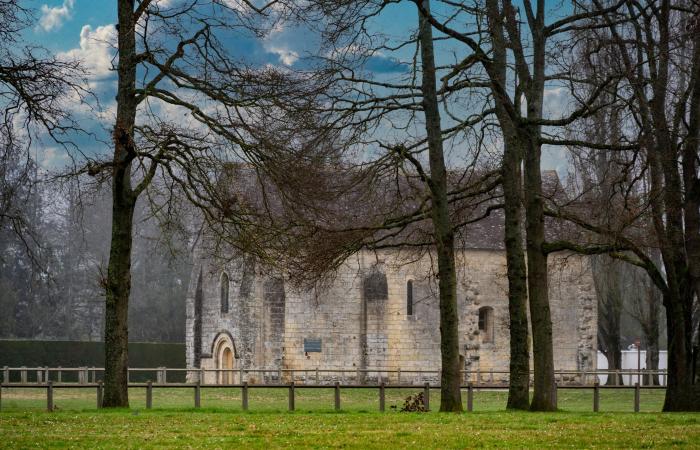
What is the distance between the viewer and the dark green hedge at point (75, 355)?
48719 millimetres

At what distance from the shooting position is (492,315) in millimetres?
45812

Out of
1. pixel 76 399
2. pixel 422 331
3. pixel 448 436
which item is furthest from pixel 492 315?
pixel 448 436

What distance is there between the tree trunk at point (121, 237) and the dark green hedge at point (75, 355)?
94.3 feet

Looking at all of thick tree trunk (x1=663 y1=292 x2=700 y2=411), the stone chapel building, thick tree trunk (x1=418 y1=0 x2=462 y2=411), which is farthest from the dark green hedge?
thick tree trunk (x1=663 y1=292 x2=700 y2=411)

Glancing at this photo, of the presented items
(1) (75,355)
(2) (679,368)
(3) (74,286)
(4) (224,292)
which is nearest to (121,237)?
(2) (679,368)

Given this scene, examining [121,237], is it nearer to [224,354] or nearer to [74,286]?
[224,354]

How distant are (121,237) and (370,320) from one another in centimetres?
2407

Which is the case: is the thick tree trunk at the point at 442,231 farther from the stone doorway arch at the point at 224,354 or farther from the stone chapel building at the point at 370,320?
the stone doorway arch at the point at 224,354

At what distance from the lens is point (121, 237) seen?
2109 cm

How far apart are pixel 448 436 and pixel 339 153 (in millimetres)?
7882

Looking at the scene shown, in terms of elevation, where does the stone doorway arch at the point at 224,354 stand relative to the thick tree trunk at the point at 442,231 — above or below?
below

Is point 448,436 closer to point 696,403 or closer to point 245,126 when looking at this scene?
point 245,126

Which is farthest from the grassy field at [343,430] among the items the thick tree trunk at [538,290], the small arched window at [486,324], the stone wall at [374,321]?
the small arched window at [486,324]

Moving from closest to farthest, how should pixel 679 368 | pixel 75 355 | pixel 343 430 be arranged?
pixel 343 430 < pixel 679 368 < pixel 75 355
